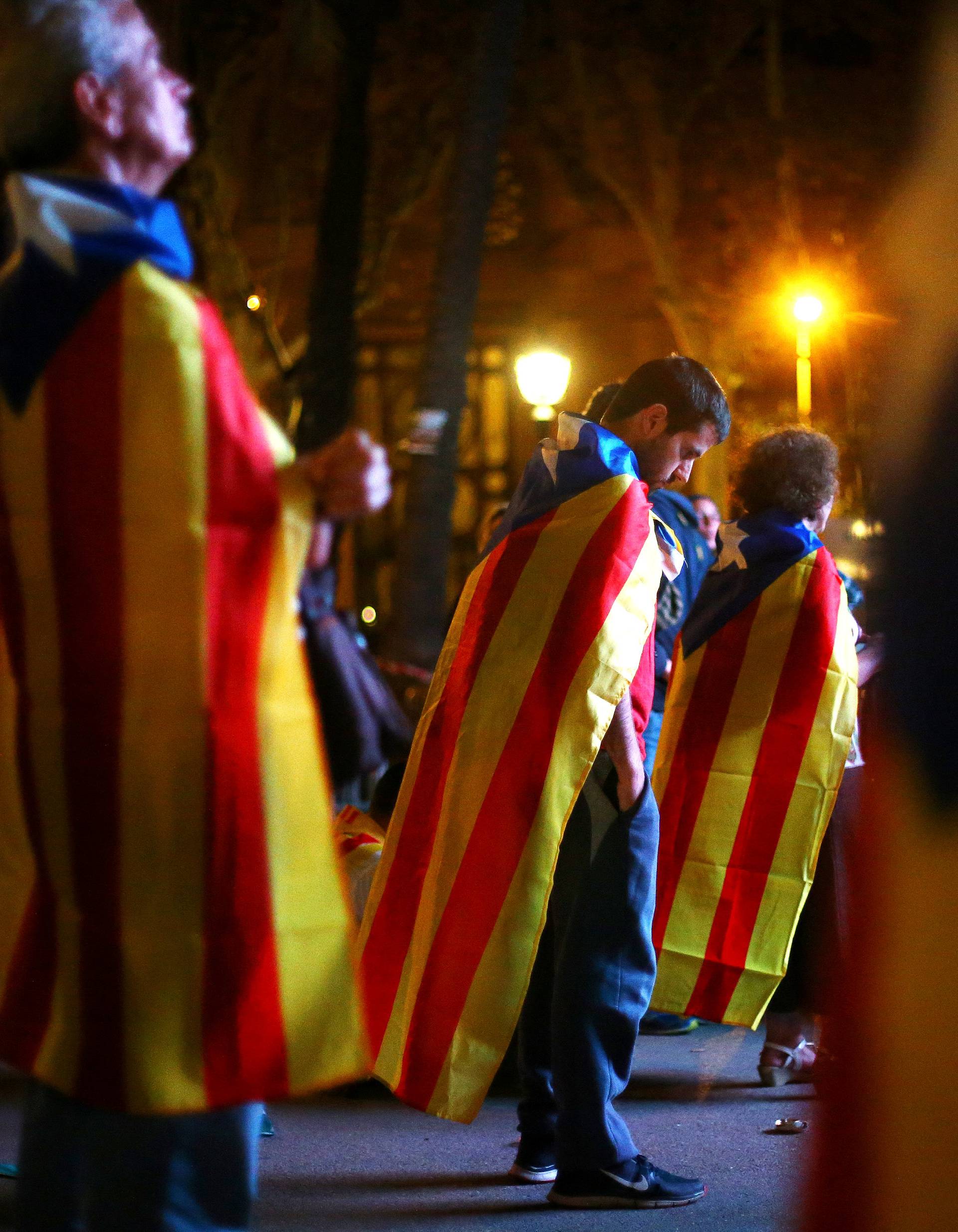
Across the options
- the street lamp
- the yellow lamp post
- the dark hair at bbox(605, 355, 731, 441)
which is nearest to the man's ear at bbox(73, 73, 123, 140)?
the dark hair at bbox(605, 355, 731, 441)

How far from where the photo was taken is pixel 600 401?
14.6ft

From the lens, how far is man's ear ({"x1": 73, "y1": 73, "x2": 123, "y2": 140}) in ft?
6.12

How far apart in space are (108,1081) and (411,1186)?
85.7 inches

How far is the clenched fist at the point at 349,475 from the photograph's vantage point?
176 centimetres

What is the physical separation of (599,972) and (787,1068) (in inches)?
58.9

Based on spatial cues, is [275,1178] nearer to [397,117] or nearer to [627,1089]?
[627,1089]

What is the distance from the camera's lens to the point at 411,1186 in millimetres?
3715

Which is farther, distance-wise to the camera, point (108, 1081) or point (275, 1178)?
point (275, 1178)

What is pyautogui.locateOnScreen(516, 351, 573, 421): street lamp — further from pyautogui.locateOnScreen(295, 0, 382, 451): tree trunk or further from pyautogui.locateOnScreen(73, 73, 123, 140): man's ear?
pyautogui.locateOnScreen(73, 73, 123, 140): man's ear

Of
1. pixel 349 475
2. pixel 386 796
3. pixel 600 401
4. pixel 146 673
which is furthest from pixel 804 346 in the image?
pixel 146 673

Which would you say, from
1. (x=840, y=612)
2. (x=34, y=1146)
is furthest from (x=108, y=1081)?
(x=840, y=612)

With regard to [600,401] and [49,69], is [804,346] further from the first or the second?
[49,69]

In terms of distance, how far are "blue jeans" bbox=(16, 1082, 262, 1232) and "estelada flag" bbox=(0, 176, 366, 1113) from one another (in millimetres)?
44

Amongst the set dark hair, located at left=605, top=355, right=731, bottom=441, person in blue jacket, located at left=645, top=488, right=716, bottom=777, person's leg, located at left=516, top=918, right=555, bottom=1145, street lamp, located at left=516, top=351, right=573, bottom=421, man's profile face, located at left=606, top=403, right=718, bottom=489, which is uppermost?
street lamp, located at left=516, top=351, right=573, bottom=421
